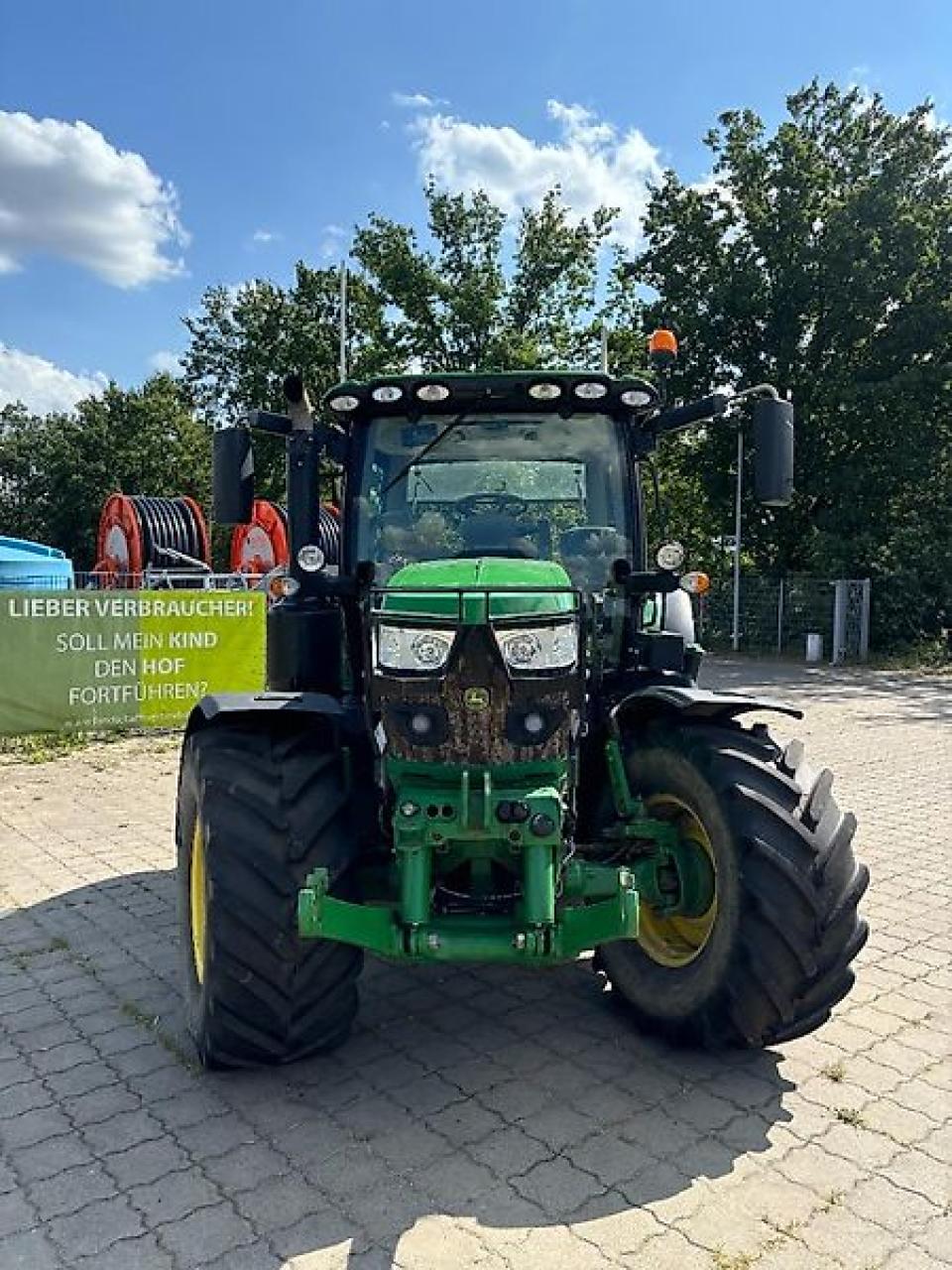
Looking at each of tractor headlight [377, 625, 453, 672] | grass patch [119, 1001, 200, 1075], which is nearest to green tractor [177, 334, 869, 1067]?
tractor headlight [377, 625, 453, 672]

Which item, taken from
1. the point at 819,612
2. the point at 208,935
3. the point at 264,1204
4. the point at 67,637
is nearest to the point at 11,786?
the point at 67,637

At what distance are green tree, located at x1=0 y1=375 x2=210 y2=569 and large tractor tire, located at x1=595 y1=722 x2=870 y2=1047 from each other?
3639cm

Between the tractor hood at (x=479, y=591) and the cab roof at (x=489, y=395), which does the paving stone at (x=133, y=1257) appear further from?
the cab roof at (x=489, y=395)

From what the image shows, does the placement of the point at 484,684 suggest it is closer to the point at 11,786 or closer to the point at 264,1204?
the point at 264,1204

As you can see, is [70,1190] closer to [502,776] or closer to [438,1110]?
[438,1110]

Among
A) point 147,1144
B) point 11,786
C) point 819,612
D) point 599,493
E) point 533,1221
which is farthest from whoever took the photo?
point 819,612

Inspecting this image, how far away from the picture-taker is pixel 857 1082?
12.2 feet

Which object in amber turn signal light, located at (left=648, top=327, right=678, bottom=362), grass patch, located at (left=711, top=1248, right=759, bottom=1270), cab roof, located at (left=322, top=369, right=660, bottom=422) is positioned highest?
amber turn signal light, located at (left=648, top=327, right=678, bottom=362)

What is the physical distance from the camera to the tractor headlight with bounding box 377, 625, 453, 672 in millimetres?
3303

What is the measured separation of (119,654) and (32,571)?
4.05m

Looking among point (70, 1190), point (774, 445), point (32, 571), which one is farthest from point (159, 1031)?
point (32, 571)

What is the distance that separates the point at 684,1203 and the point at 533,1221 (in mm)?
433

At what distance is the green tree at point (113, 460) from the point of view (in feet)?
127

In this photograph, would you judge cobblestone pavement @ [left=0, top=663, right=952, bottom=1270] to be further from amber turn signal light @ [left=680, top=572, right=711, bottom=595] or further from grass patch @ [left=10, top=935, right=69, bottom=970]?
amber turn signal light @ [left=680, top=572, right=711, bottom=595]
